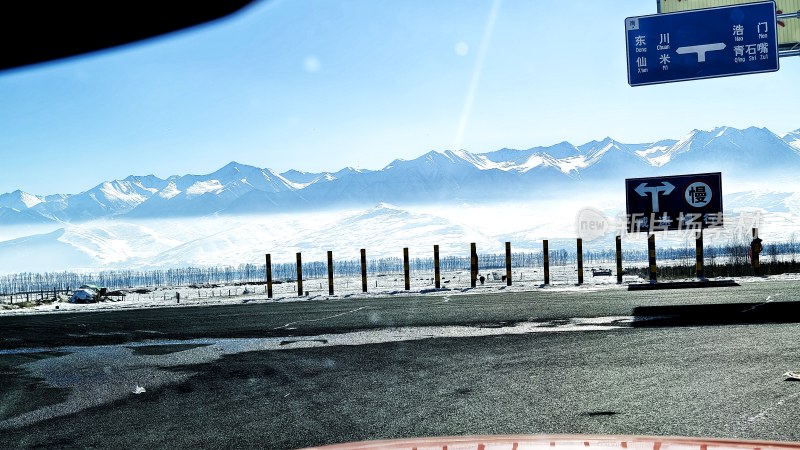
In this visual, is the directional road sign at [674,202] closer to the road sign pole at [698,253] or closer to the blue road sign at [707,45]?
the road sign pole at [698,253]

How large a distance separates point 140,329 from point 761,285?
11577 mm

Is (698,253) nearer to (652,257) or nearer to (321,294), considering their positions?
(652,257)

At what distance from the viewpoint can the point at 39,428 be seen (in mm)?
5145

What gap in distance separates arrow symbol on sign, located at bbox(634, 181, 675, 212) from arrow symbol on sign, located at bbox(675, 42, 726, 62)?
3398 millimetres

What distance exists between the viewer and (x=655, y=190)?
805 inches

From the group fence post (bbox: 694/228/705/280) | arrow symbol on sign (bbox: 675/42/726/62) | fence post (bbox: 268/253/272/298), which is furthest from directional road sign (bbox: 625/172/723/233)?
→ fence post (bbox: 268/253/272/298)

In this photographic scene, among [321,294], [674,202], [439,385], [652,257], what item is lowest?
[321,294]

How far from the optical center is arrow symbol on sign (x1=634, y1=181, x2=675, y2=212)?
66.5 feet

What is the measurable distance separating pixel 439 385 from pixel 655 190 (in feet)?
52.3

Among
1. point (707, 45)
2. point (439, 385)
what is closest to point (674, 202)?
point (707, 45)

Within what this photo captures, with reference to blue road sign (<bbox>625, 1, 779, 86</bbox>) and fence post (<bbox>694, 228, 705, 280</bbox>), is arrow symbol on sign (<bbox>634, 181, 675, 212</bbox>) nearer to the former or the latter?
fence post (<bbox>694, 228, 705, 280</bbox>)

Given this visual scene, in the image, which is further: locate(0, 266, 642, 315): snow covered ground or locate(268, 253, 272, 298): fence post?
locate(268, 253, 272, 298): fence post

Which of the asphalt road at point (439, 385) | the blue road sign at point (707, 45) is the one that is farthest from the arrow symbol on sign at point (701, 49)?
the asphalt road at point (439, 385)

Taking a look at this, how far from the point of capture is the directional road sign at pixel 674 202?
1997 cm
